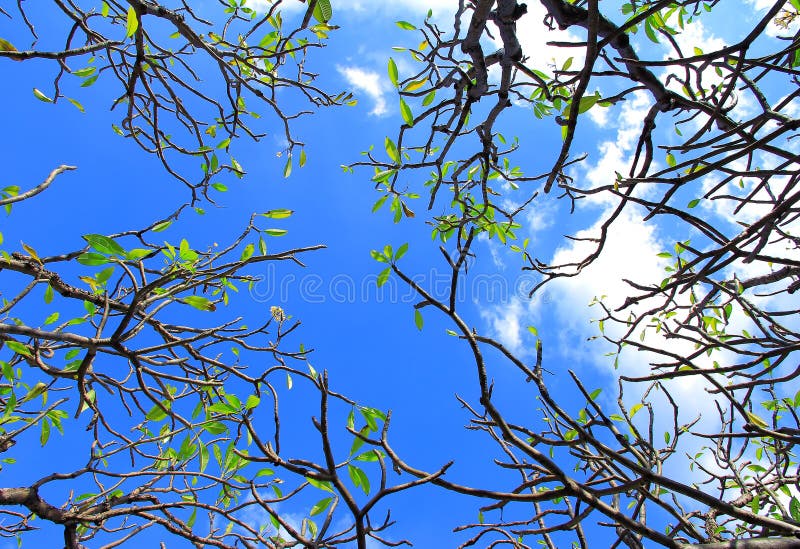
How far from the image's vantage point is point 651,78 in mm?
1901

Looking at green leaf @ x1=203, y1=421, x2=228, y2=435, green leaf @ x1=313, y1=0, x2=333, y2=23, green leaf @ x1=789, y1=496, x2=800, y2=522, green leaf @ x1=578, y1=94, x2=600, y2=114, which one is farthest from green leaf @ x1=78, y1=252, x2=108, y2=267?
green leaf @ x1=789, y1=496, x2=800, y2=522

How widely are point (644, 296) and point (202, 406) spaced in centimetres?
208

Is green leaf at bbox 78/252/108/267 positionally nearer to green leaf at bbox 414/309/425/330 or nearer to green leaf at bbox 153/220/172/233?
green leaf at bbox 153/220/172/233

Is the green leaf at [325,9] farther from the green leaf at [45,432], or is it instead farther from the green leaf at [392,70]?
the green leaf at [45,432]

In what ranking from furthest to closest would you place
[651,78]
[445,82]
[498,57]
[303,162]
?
[303,162]
[445,82]
[498,57]
[651,78]

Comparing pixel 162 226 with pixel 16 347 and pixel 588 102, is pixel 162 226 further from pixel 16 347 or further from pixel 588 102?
pixel 588 102

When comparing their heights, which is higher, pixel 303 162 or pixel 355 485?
pixel 303 162

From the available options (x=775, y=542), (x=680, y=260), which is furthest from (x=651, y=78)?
(x=775, y=542)

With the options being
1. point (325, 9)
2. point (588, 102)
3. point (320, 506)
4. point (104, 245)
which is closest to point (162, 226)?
point (104, 245)

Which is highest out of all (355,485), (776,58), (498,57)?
(498,57)

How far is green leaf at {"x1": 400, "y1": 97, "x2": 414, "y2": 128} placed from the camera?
1.98 meters

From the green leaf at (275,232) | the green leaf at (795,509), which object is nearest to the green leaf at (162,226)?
the green leaf at (275,232)

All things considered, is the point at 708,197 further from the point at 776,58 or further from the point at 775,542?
the point at 775,542

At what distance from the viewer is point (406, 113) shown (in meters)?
2.02
